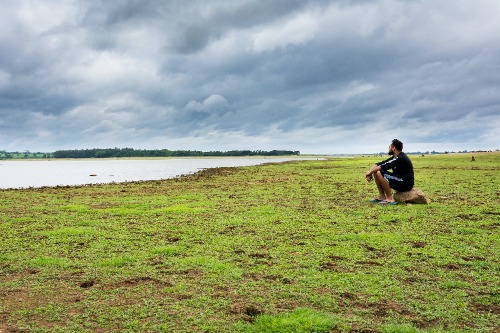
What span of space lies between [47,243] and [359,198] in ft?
54.1

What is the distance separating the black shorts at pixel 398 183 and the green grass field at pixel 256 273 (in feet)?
8.18

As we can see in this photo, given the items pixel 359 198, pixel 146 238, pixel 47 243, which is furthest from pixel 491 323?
pixel 359 198

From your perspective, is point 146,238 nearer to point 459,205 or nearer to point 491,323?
A: point 491,323

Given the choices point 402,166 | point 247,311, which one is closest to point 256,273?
point 247,311

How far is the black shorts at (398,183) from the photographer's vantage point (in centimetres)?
1892

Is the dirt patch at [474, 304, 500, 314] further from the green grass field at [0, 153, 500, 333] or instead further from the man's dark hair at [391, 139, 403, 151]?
the man's dark hair at [391, 139, 403, 151]

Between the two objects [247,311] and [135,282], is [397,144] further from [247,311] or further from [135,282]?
[135,282]

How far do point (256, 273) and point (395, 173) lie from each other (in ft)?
41.6

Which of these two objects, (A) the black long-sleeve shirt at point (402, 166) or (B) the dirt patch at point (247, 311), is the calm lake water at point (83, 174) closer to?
(A) the black long-sleeve shirt at point (402, 166)

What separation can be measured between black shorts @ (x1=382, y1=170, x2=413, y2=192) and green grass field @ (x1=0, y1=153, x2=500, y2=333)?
2.49 meters

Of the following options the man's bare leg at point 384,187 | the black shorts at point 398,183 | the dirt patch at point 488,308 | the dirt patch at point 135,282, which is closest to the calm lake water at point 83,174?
the man's bare leg at point 384,187

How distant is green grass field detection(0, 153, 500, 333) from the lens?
6574mm

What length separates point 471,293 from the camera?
7543 millimetres

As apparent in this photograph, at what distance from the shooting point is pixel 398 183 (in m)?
19.0
